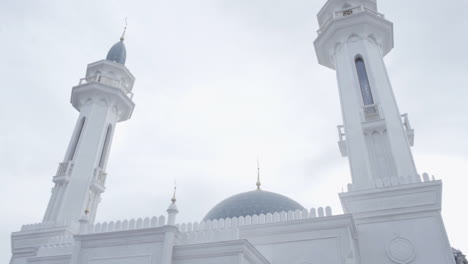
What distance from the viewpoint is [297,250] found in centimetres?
1245

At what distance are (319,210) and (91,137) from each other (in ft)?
41.2

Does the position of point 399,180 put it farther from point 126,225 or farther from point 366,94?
point 126,225

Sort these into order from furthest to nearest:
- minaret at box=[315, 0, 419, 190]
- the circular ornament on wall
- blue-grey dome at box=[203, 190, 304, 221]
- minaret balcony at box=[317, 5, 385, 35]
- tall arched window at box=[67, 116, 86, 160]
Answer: tall arched window at box=[67, 116, 86, 160] → minaret balcony at box=[317, 5, 385, 35] → blue-grey dome at box=[203, 190, 304, 221] → minaret at box=[315, 0, 419, 190] → the circular ornament on wall

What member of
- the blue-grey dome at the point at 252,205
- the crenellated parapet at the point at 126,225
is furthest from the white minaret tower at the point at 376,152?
the crenellated parapet at the point at 126,225

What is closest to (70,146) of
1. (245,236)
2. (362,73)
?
(245,236)

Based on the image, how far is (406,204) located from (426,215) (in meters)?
0.66

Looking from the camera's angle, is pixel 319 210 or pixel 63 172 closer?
pixel 319 210

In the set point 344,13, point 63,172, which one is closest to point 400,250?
point 344,13

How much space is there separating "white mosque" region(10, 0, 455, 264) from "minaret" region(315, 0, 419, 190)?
0.04 meters

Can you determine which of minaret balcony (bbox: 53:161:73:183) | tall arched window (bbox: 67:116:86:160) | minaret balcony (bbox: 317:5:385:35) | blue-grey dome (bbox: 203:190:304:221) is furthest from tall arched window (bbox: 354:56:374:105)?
tall arched window (bbox: 67:116:86:160)

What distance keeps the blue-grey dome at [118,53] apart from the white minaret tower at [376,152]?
38.7 feet

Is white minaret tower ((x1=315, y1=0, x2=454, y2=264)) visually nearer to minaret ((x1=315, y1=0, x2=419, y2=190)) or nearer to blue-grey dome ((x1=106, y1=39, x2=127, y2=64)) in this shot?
minaret ((x1=315, y1=0, x2=419, y2=190))

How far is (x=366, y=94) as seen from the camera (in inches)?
667

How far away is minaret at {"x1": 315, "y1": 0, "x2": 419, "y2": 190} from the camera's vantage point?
14602 mm
